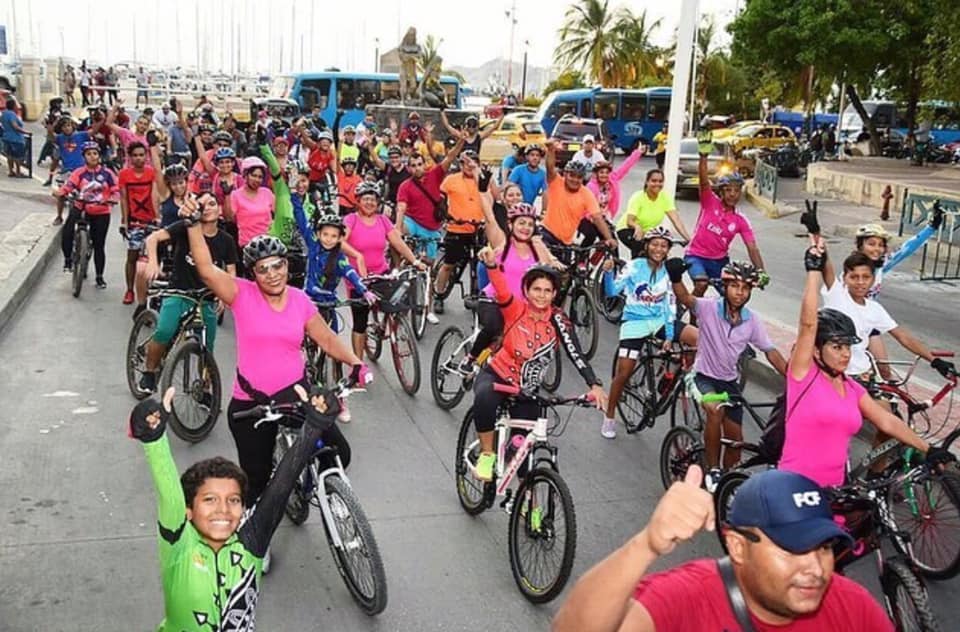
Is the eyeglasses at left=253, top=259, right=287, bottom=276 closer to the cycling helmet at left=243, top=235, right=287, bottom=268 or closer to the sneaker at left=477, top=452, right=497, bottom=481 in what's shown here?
the cycling helmet at left=243, top=235, right=287, bottom=268

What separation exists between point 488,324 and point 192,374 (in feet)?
8.47

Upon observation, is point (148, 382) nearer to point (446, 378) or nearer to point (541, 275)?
point (446, 378)

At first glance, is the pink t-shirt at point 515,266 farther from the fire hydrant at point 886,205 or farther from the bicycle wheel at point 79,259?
the fire hydrant at point 886,205

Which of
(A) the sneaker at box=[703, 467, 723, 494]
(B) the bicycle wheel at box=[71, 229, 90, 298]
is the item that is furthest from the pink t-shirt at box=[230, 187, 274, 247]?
(A) the sneaker at box=[703, 467, 723, 494]

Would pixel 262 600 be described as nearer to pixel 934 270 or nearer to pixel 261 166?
pixel 261 166

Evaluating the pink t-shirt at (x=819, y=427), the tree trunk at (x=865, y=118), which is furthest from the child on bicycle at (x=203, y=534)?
the tree trunk at (x=865, y=118)

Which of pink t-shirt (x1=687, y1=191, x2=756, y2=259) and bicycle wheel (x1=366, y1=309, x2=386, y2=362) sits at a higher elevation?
pink t-shirt (x1=687, y1=191, x2=756, y2=259)

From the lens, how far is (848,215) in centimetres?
2316

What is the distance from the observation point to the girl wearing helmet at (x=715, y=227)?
9.34 m

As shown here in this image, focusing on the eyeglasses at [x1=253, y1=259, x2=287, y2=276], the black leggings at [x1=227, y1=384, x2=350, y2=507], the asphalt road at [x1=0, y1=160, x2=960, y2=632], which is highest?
the eyeglasses at [x1=253, y1=259, x2=287, y2=276]

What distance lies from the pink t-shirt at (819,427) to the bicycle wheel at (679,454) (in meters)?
1.59

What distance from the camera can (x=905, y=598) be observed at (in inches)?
168

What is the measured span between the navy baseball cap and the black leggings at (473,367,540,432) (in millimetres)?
3146

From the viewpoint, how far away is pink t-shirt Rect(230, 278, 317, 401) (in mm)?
5309
